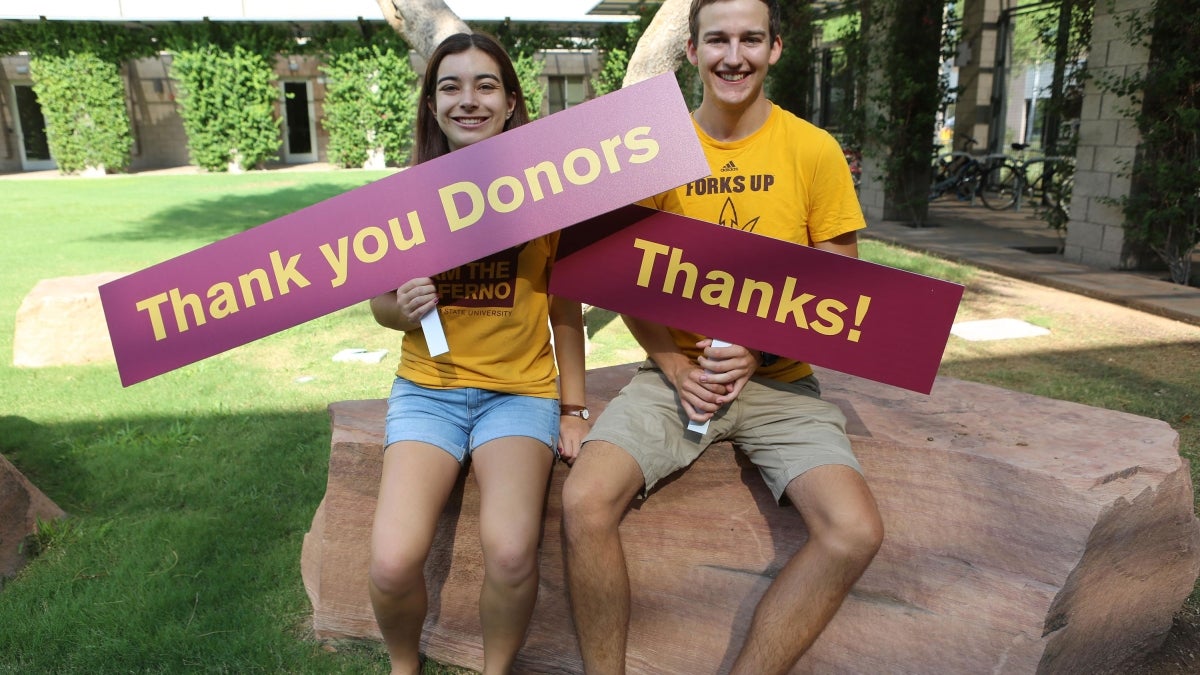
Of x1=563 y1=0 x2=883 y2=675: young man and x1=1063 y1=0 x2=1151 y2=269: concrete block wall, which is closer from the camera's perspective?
x1=563 y1=0 x2=883 y2=675: young man

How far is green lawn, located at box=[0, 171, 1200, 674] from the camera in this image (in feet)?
8.00

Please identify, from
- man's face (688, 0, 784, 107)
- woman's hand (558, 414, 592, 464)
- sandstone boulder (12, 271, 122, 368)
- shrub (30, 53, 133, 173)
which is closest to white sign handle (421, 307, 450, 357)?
woman's hand (558, 414, 592, 464)

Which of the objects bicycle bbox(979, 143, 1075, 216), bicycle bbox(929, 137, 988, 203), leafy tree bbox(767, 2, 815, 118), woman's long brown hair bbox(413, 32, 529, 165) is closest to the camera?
woman's long brown hair bbox(413, 32, 529, 165)

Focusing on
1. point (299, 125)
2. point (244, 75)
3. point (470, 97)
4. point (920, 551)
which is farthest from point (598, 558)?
point (299, 125)

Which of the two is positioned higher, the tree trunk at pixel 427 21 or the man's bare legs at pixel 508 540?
the tree trunk at pixel 427 21

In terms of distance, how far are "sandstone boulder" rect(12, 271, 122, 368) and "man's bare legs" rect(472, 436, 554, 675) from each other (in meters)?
3.89

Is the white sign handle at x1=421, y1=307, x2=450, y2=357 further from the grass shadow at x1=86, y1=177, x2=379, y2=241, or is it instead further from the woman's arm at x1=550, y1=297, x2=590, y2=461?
the grass shadow at x1=86, y1=177, x2=379, y2=241

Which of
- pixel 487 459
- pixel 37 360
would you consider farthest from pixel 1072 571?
pixel 37 360

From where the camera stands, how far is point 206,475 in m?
3.49

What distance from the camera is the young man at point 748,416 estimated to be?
73.3 inches

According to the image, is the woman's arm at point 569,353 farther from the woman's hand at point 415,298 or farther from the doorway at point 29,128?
the doorway at point 29,128

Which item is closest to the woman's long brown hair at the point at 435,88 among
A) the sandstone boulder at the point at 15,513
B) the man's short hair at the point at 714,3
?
the man's short hair at the point at 714,3

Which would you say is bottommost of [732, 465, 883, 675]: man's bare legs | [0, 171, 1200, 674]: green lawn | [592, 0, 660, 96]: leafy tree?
[0, 171, 1200, 674]: green lawn

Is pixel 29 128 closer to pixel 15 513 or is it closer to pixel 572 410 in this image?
pixel 15 513
